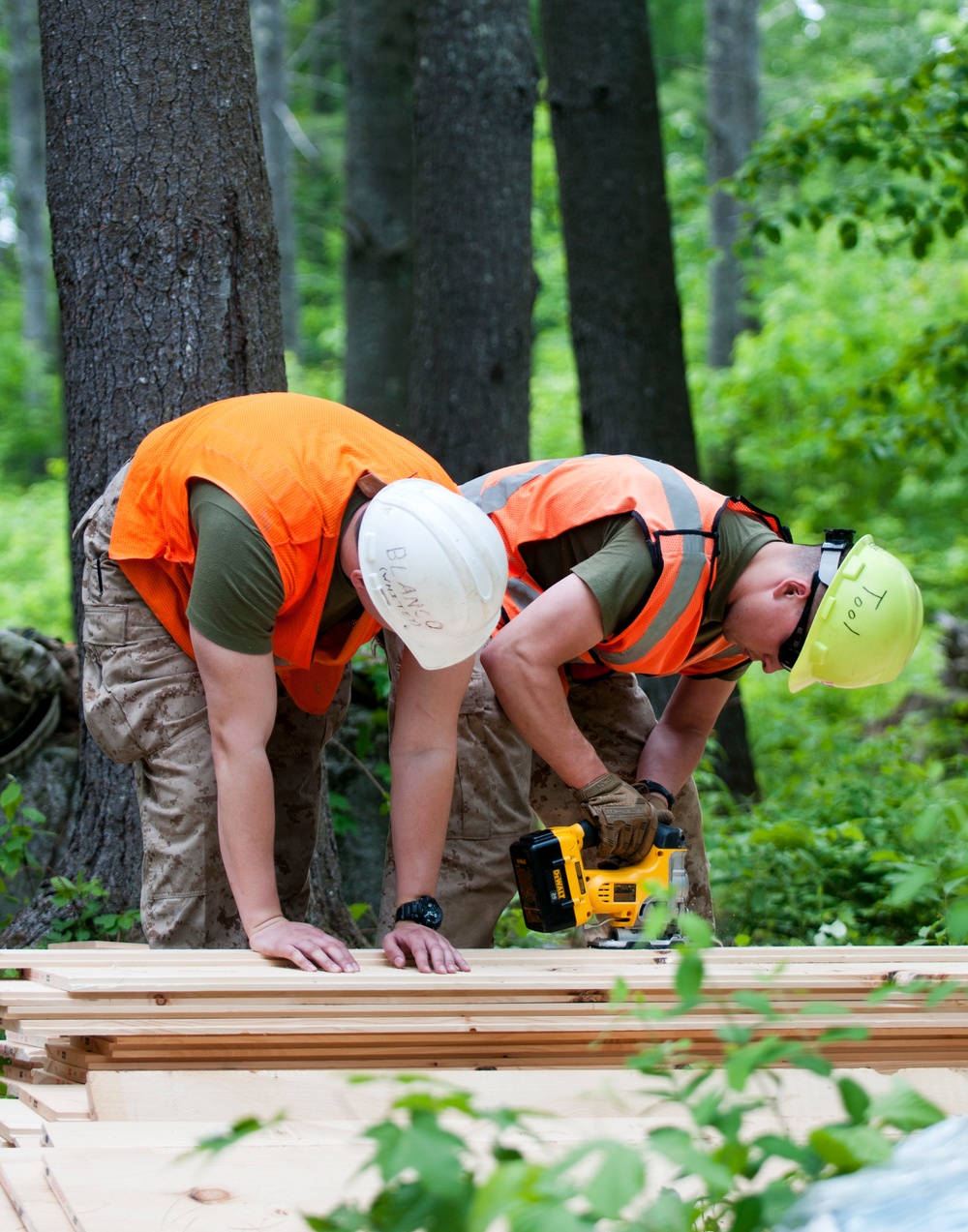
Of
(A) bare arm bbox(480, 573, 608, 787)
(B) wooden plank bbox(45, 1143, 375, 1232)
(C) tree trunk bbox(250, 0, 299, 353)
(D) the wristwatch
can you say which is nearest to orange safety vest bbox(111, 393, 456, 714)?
(A) bare arm bbox(480, 573, 608, 787)

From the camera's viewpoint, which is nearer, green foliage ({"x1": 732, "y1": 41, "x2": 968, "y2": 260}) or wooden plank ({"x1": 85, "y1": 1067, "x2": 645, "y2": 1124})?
wooden plank ({"x1": 85, "y1": 1067, "x2": 645, "y2": 1124})

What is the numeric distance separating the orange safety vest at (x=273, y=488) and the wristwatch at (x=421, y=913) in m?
0.66

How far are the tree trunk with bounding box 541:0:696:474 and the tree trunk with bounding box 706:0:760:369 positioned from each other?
435 inches

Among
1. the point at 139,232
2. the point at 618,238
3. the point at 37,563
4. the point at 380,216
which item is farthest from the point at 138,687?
the point at 37,563

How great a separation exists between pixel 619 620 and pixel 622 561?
0.19 metres

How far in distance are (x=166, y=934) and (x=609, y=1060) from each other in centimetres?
121

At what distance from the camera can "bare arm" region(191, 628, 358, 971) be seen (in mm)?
2879

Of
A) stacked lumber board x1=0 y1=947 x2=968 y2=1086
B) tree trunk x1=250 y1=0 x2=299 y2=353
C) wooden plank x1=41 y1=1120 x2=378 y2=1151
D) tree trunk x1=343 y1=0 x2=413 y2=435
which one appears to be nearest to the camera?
wooden plank x1=41 y1=1120 x2=378 y2=1151

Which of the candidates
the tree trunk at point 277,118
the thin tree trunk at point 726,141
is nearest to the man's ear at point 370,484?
the tree trunk at point 277,118

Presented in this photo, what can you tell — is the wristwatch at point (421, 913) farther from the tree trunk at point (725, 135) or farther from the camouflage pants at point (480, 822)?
the tree trunk at point (725, 135)

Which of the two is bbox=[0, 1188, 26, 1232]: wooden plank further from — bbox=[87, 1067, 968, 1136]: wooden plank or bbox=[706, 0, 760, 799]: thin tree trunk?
bbox=[706, 0, 760, 799]: thin tree trunk

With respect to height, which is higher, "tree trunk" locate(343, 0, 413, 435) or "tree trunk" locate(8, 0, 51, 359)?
"tree trunk" locate(8, 0, 51, 359)

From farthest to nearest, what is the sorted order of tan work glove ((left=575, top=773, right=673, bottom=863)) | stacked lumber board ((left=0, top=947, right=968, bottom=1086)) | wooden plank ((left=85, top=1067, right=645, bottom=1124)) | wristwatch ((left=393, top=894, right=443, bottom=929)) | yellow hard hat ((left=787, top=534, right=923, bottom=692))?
tan work glove ((left=575, top=773, right=673, bottom=863)) → yellow hard hat ((left=787, top=534, right=923, bottom=692)) → wristwatch ((left=393, top=894, right=443, bottom=929)) → stacked lumber board ((left=0, top=947, right=968, bottom=1086)) → wooden plank ((left=85, top=1067, right=645, bottom=1124))

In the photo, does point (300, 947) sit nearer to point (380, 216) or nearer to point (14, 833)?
point (14, 833)
